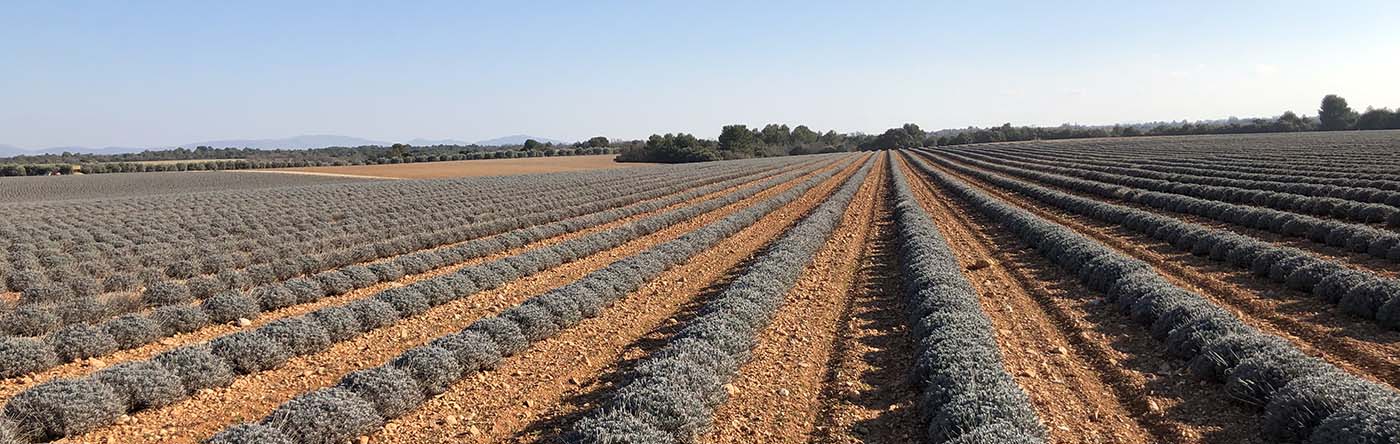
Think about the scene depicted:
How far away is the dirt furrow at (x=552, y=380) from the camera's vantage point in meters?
7.48

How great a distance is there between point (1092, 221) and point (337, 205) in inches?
1333

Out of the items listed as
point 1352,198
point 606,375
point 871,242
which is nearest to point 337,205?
point 871,242

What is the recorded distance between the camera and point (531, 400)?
8.28m

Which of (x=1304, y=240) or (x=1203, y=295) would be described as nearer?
(x=1203, y=295)

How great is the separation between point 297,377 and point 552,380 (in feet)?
11.4

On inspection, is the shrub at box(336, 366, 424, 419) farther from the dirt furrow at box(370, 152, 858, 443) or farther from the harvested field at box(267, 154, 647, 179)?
the harvested field at box(267, 154, 647, 179)

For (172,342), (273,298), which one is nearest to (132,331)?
(172,342)

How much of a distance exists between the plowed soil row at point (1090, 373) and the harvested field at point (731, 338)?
44 millimetres

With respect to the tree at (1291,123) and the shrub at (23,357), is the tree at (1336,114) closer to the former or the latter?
the tree at (1291,123)

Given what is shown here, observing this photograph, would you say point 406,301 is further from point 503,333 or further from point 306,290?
point 503,333

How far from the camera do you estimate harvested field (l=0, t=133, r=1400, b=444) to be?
7137 millimetres

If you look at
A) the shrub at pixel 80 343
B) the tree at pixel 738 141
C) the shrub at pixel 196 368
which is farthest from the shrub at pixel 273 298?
the tree at pixel 738 141

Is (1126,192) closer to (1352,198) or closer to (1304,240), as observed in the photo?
(1352,198)

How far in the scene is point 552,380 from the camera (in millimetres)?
8938
